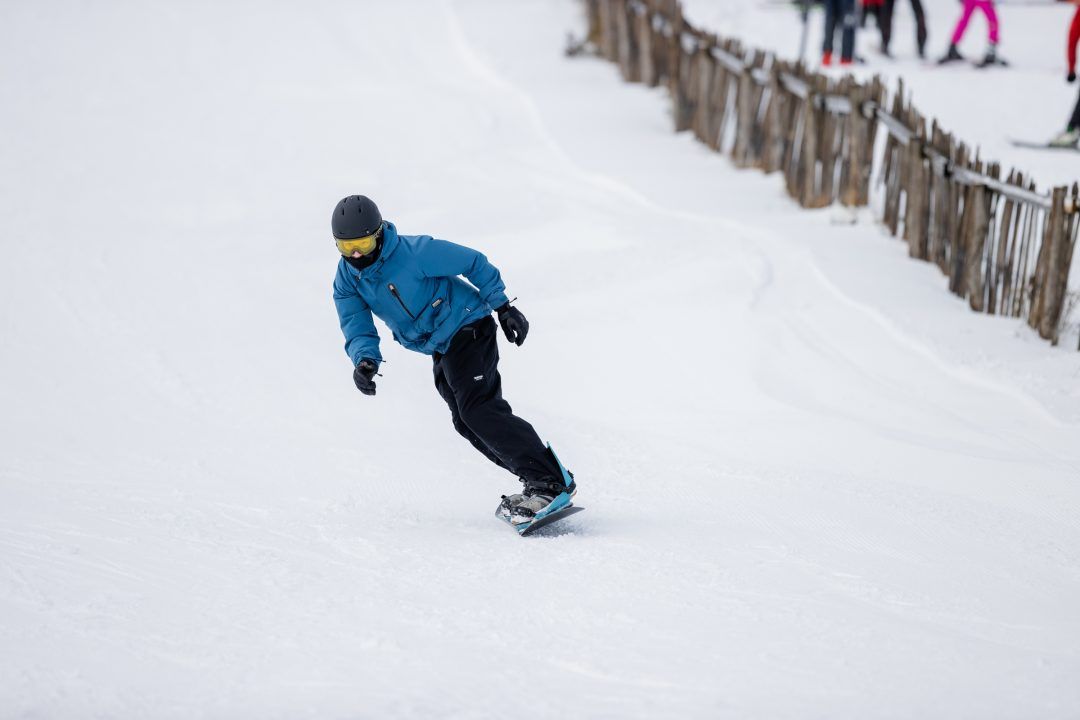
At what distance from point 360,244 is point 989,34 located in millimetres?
10571

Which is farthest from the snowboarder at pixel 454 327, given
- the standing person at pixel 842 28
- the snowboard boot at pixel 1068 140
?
the standing person at pixel 842 28

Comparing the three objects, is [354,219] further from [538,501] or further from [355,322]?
[538,501]

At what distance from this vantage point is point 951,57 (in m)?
13.1

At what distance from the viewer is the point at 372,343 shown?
474 cm

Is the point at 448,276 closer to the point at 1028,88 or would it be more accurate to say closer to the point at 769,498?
the point at 769,498

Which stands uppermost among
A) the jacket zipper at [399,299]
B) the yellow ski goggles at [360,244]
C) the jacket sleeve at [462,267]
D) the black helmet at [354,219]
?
the black helmet at [354,219]

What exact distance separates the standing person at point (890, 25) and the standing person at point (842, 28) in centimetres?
57

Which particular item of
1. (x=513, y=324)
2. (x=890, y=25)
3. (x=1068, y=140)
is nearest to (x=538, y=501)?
(x=513, y=324)

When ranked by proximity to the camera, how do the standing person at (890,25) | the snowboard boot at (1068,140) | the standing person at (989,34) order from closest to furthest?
the snowboard boot at (1068,140) → the standing person at (989,34) → the standing person at (890,25)

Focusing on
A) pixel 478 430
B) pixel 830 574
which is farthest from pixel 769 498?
pixel 478 430

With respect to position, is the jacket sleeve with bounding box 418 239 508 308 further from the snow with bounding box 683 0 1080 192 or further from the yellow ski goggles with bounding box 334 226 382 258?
the snow with bounding box 683 0 1080 192

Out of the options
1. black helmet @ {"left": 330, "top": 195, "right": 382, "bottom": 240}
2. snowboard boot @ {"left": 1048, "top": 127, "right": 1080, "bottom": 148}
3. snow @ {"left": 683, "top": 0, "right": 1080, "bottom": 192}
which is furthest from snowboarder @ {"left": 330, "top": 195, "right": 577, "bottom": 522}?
snowboard boot @ {"left": 1048, "top": 127, "right": 1080, "bottom": 148}

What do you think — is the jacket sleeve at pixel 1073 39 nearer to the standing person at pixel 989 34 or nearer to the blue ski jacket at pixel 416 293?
the standing person at pixel 989 34

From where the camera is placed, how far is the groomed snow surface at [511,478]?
3428mm
